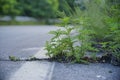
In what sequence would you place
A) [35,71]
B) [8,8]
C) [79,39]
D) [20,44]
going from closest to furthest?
[35,71] → [79,39] → [20,44] → [8,8]

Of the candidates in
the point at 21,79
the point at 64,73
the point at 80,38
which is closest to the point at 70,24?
the point at 80,38

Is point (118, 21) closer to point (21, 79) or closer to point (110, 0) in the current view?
point (110, 0)

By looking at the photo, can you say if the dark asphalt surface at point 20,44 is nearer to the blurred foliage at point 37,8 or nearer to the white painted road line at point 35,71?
the white painted road line at point 35,71

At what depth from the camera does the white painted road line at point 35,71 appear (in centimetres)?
362

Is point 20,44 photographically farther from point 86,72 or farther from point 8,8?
point 8,8

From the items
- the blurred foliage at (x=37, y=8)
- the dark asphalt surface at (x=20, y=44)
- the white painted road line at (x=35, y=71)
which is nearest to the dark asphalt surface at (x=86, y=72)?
the white painted road line at (x=35, y=71)

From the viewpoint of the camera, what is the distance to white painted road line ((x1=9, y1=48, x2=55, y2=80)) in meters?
3.62

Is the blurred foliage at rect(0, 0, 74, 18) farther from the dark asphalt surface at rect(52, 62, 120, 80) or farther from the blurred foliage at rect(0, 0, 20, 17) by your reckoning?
the dark asphalt surface at rect(52, 62, 120, 80)

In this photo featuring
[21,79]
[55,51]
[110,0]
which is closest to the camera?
[21,79]

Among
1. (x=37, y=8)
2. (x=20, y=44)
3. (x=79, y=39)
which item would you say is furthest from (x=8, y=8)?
(x=79, y=39)

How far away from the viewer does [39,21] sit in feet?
140

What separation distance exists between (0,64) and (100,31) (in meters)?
1.76

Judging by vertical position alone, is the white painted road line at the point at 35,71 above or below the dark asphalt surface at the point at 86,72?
above

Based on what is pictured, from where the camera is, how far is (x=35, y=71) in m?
3.88
